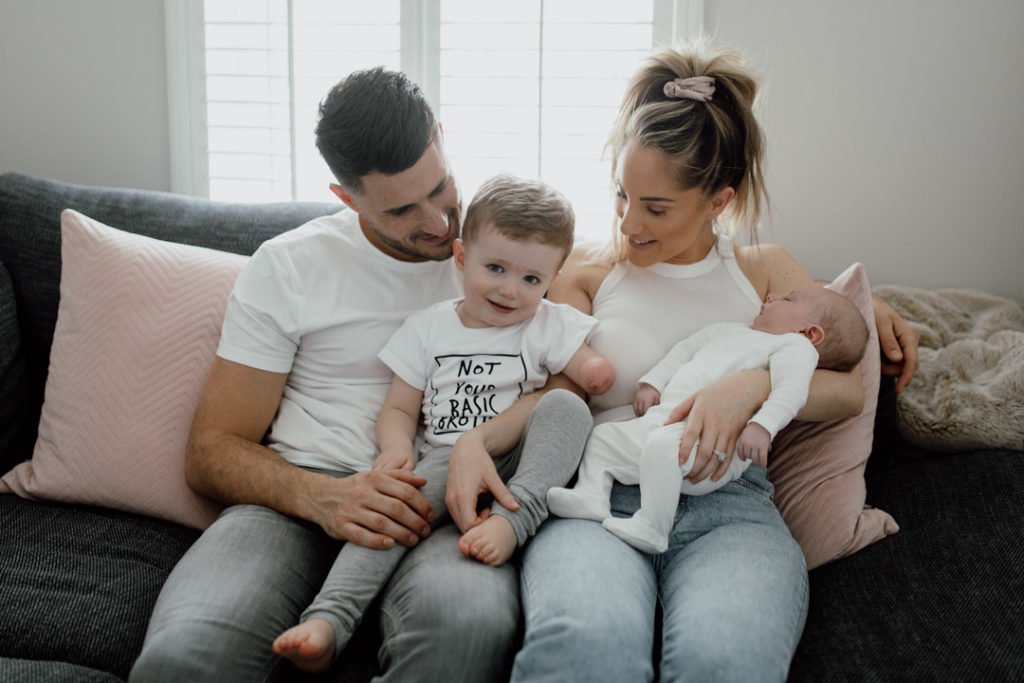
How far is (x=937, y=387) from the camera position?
1.75 m

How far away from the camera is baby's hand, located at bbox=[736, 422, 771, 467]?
51.1 inches

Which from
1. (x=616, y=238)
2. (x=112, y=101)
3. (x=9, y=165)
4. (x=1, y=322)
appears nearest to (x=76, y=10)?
(x=112, y=101)

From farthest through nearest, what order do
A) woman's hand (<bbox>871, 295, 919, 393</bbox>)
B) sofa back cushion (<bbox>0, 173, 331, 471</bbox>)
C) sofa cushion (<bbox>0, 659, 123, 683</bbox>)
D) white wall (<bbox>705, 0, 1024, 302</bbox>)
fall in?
1. white wall (<bbox>705, 0, 1024, 302</bbox>)
2. sofa back cushion (<bbox>0, 173, 331, 471</bbox>)
3. woman's hand (<bbox>871, 295, 919, 393</bbox>)
4. sofa cushion (<bbox>0, 659, 123, 683</bbox>)

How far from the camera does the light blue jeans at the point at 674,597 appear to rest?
1.11 m

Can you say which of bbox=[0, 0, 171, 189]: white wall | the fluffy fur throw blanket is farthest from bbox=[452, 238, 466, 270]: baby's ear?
bbox=[0, 0, 171, 189]: white wall

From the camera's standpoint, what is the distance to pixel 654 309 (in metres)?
1.63

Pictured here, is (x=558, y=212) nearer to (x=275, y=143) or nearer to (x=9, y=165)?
(x=275, y=143)

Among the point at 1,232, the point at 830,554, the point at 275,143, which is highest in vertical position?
the point at 275,143

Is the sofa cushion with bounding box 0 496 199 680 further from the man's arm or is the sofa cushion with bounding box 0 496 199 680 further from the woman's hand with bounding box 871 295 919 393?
the woman's hand with bounding box 871 295 919 393

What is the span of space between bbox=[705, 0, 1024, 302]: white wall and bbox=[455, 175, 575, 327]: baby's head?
0.89m

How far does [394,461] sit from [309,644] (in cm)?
A: 38

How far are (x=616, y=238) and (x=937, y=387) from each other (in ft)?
2.42

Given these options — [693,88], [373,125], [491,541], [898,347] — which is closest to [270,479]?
[491,541]

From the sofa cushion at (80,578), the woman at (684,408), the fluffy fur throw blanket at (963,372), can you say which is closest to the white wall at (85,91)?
the sofa cushion at (80,578)
